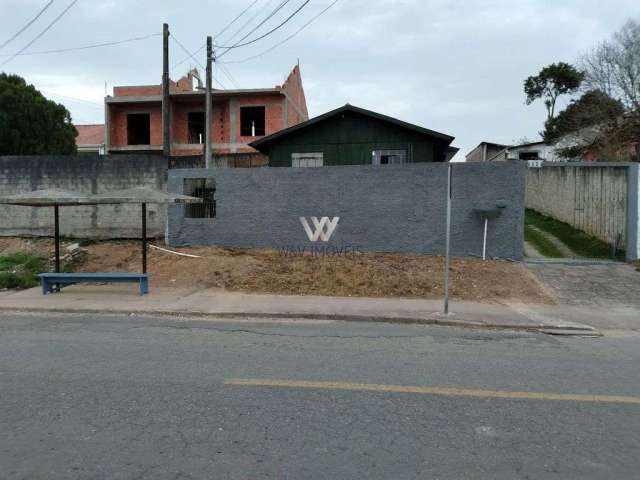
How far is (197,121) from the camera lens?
111ft

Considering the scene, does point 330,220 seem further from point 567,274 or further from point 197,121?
point 197,121

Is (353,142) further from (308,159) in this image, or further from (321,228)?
(321,228)

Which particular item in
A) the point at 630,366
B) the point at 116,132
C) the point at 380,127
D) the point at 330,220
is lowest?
the point at 630,366

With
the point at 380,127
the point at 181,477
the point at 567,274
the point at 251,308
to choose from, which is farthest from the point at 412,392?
the point at 380,127

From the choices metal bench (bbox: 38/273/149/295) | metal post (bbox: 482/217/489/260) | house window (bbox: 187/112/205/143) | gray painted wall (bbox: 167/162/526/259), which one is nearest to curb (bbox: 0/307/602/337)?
metal bench (bbox: 38/273/149/295)

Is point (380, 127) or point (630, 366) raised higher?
point (380, 127)

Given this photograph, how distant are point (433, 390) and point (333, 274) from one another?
653 centimetres

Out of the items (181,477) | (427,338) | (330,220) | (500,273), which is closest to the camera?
(181,477)

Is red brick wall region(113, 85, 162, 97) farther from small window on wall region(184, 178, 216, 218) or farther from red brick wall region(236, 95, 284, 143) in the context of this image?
small window on wall region(184, 178, 216, 218)

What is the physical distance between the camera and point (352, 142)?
61.8 ft

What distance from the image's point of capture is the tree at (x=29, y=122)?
27.6m

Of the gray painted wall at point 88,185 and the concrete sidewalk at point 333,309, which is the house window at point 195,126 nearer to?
the gray painted wall at point 88,185

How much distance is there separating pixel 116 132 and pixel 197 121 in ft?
16.5

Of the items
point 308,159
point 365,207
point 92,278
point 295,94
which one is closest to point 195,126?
point 295,94
